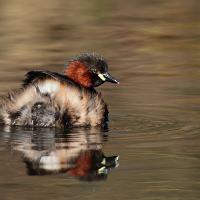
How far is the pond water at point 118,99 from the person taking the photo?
22.4 ft

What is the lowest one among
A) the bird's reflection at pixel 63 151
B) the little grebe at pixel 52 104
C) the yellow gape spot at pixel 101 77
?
the bird's reflection at pixel 63 151

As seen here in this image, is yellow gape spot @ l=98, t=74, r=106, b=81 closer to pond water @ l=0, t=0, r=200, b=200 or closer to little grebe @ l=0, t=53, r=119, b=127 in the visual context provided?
little grebe @ l=0, t=53, r=119, b=127

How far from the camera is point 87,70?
9.20 metres

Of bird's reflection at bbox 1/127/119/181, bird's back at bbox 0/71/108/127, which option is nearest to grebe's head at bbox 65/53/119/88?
bird's back at bbox 0/71/108/127

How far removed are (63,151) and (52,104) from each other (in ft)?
2.80

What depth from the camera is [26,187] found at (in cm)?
A: 666

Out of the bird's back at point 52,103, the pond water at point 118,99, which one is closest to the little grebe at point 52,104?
the bird's back at point 52,103

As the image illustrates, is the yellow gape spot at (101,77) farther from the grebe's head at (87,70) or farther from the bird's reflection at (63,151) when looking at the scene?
the bird's reflection at (63,151)

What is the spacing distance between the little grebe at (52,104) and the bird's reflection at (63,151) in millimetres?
99

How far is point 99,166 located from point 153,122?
73.7 inches

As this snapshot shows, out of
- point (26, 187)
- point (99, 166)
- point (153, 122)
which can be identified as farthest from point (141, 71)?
point (26, 187)

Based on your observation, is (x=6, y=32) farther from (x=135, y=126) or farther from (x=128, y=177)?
(x=128, y=177)

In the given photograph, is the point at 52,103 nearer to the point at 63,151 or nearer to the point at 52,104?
the point at 52,104

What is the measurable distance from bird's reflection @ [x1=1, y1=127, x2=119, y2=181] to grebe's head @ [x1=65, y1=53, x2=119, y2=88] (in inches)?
24.6
